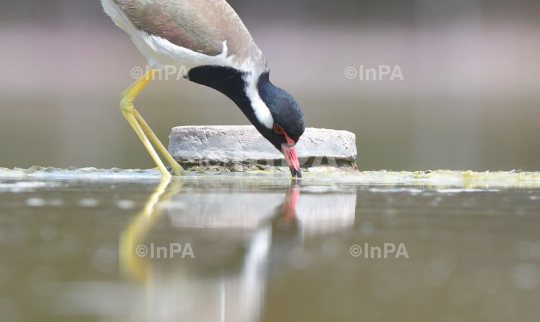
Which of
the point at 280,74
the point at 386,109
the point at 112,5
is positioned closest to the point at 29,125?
the point at 280,74

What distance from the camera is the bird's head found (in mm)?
3344

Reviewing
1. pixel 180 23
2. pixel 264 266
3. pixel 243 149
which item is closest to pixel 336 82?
pixel 243 149

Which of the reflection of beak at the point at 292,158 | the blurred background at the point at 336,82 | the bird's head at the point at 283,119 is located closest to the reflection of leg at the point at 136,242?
the bird's head at the point at 283,119

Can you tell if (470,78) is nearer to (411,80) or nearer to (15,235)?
(411,80)

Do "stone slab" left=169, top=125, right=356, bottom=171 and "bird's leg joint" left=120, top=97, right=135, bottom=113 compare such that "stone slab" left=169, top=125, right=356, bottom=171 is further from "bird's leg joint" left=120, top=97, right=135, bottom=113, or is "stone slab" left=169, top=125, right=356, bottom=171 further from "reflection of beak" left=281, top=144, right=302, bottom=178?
"reflection of beak" left=281, top=144, right=302, bottom=178

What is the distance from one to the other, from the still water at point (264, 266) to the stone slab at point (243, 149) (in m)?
3.27

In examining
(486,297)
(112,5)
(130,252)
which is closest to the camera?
(486,297)

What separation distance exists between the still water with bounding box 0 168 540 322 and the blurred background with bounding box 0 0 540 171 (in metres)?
5.73

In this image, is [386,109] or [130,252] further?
[386,109]

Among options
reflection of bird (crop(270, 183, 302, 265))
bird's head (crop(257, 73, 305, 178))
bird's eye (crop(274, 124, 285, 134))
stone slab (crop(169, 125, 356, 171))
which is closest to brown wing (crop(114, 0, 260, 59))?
bird's head (crop(257, 73, 305, 178))

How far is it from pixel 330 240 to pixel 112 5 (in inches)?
119

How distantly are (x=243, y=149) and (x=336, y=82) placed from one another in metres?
2.79

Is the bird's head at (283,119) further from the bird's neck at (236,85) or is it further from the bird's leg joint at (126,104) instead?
the bird's leg joint at (126,104)

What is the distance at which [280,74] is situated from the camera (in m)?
6.97
